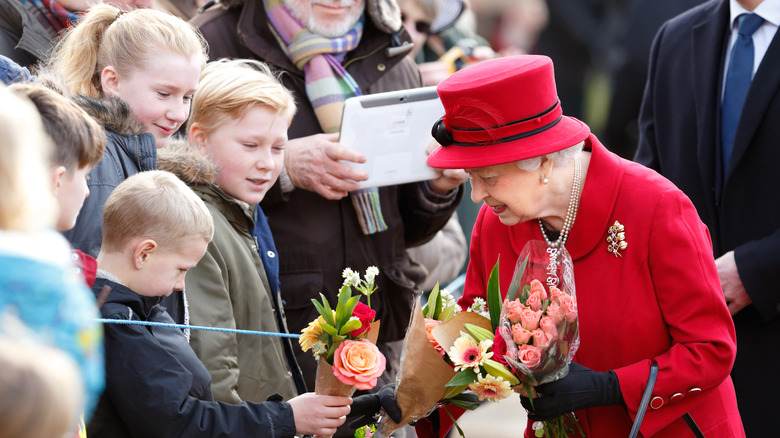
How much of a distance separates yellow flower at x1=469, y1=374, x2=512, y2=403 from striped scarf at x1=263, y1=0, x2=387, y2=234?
1.36 meters

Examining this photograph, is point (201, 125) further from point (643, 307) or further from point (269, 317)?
point (643, 307)

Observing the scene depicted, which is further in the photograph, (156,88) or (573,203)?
(156,88)

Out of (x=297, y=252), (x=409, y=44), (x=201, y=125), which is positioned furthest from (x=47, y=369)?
(x=409, y=44)

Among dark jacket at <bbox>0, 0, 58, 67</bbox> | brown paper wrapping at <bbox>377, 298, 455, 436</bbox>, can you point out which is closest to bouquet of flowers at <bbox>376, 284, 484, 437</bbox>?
brown paper wrapping at <bbox>377, 298, 455, 436</bbox>

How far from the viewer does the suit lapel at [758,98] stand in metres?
3.58

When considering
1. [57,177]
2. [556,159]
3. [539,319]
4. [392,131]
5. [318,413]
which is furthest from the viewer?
[392,131]

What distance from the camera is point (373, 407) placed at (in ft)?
8.48

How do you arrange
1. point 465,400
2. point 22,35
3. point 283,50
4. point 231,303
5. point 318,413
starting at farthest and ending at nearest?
1. point 283,50
2. point 22,35
3. point 231,303
4. point 465,400
5. point 318,413

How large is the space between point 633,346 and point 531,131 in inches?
26.8

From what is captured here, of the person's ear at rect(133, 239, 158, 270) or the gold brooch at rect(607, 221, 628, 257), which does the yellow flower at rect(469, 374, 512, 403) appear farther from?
the person's ear at rect(133, 239, 158, 270)

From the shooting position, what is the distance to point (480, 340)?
242 centimetres

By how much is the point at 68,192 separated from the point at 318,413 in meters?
0.89

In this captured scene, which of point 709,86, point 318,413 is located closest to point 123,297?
point 318,413

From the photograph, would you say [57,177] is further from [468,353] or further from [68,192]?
[468,353]
